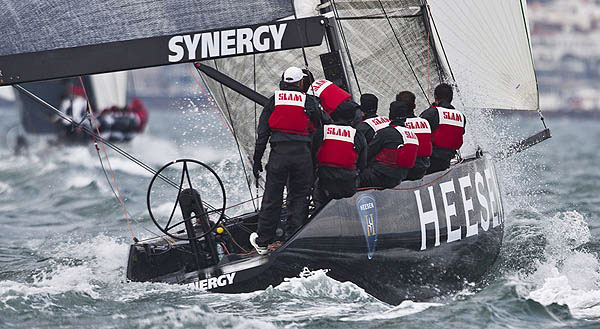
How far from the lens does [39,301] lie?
5551 millimetres

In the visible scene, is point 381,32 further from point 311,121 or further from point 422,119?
point 311,121

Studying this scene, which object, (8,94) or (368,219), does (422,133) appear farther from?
(8,94)

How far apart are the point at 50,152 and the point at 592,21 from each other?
2751 inches

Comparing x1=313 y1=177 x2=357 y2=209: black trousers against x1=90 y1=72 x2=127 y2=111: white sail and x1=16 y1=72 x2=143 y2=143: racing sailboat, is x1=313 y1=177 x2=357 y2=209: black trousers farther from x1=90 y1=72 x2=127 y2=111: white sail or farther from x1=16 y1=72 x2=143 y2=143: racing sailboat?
x1=90 y1=72 x2=127 y2=111: white sail

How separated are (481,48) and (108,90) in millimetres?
16526

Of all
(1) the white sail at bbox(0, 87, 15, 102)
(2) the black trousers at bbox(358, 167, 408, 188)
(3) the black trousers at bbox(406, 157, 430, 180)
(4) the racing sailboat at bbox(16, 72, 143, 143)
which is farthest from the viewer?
(1) the white sail at bbox(0, 87, 15, 102)

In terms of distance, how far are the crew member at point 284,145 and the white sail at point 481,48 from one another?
2.73 metres

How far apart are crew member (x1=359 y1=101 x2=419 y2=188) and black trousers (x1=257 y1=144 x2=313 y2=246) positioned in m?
0.51

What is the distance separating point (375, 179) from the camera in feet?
20.5

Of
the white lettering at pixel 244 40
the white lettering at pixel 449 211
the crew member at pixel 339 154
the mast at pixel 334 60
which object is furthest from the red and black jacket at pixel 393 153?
the white lettering at pixel 244 40

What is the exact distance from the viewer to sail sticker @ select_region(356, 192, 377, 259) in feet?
19.1

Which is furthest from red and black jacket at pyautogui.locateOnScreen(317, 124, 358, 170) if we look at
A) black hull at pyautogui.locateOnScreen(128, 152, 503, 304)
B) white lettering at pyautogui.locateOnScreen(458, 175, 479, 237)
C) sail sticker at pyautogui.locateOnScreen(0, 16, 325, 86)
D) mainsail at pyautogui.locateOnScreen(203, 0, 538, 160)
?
mainsail at pyautogui.locateOnScreen(203, 0, 538, 160)

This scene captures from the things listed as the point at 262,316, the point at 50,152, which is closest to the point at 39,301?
the point at 262,316

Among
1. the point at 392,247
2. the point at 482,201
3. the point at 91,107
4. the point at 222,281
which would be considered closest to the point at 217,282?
the point at 222,281
